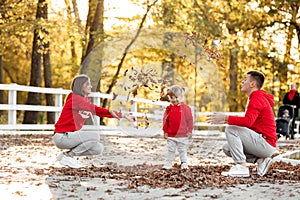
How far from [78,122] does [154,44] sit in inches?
38.9

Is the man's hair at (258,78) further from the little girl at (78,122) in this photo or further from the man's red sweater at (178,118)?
→ the little girl at (78,122)

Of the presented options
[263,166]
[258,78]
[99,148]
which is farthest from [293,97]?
[99,148]

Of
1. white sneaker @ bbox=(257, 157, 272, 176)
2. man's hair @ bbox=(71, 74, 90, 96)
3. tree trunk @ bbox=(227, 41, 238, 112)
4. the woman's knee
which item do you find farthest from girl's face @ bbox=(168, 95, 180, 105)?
tree trunk @ bbox=(227, 41, 238, 112)

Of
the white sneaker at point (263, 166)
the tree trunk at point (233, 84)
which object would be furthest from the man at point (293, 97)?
the tree trunk at point (233, 84)

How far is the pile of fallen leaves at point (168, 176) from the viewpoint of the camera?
6.04m

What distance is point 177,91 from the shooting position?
4.96 meters

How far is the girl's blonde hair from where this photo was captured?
494 centimetres

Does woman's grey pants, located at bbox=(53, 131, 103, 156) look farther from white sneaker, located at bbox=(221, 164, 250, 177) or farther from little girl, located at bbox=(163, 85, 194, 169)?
white sneaker, located at bbox=(221, 164, 250, 177)

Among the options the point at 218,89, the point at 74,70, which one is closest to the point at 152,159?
the point at 218,89

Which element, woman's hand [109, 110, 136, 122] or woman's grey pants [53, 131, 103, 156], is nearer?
woman's hand [109, 110, 136, 122]

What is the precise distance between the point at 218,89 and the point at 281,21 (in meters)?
23.3

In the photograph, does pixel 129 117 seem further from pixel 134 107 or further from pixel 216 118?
pixel 216 118

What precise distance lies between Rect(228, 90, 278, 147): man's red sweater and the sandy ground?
336 millimetres

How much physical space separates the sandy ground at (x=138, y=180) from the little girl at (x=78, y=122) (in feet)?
0.48
